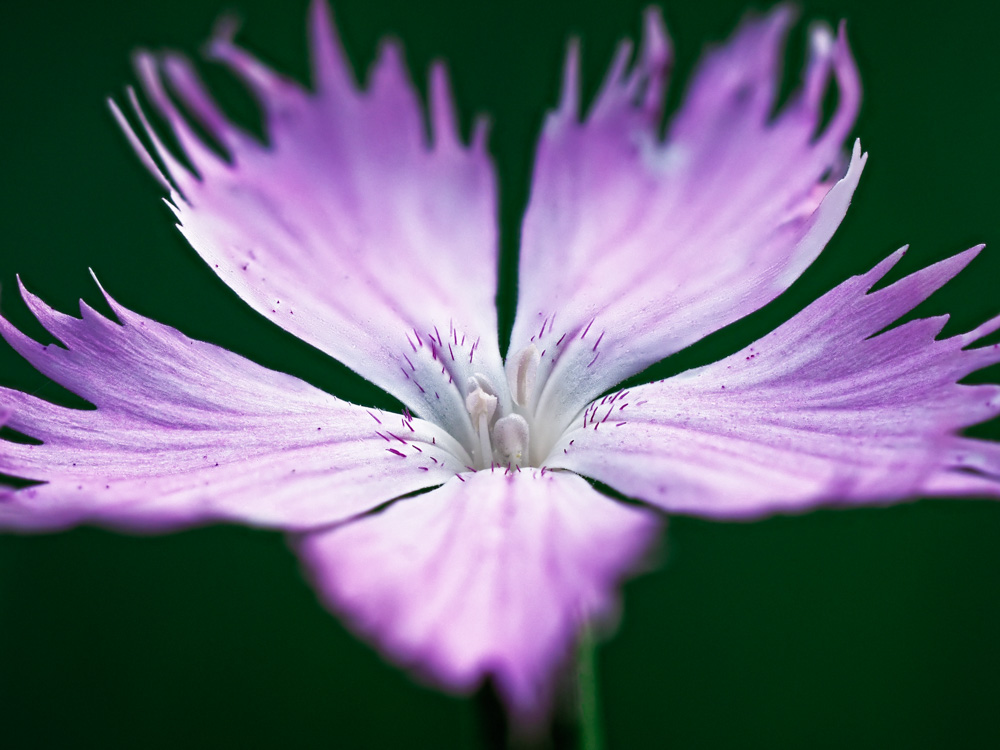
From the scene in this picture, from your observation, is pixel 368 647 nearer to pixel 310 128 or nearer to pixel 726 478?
pixel 726 478

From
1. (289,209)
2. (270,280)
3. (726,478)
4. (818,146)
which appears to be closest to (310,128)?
(289,209)

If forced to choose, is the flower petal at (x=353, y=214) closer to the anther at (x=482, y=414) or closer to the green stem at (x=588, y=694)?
the anther at (x=482, y=414)

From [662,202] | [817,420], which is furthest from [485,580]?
[662,202]

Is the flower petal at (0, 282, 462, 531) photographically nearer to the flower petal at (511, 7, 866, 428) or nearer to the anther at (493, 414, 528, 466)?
the anther at (493, 414, 528, 466)

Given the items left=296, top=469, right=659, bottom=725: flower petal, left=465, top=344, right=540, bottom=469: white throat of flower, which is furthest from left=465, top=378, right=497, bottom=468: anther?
left=296, top=469, right=659, bottom=725: flower petal

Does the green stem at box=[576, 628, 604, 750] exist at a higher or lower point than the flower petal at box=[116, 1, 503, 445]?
lower

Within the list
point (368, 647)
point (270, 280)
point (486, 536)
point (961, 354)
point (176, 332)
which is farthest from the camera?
point (270, 280)

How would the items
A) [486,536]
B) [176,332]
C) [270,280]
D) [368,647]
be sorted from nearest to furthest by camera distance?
[368,647] → [486,536] → [176,332] → [270,280]
